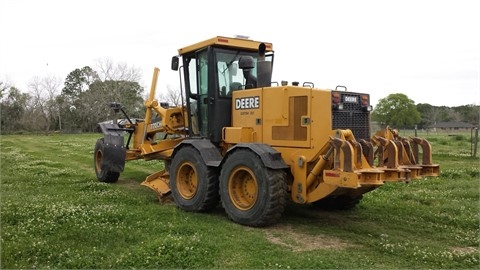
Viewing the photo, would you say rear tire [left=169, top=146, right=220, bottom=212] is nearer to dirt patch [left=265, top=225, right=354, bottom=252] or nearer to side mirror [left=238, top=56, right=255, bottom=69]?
dirt patch [left=265, top=225, right=354, bottom=252]

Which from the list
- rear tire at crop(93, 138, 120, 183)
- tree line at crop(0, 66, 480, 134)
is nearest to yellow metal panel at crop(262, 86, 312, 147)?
rear tire at crop(93, 138, 120, 183)

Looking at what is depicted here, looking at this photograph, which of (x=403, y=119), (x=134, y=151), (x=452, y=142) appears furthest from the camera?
(x=403, y=119)

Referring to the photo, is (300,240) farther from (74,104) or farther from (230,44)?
(74,104)

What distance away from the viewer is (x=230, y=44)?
32.3 ft

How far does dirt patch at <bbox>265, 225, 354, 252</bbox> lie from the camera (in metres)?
7.05

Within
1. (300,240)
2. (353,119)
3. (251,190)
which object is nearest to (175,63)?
(251,190)

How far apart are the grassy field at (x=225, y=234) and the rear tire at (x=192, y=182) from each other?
28cm

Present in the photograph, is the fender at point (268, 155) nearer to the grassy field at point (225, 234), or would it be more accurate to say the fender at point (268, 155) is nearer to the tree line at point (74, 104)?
the grassy field at point (225, 234)

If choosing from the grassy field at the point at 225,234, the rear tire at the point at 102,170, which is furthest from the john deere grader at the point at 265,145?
the rear tire at the point at 102,170

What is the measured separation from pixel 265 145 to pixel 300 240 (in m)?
1.89

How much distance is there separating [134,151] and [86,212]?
483 centimetres

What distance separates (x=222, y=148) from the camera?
10125 millimetres

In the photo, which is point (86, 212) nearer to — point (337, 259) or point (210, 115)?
point (210, 115)

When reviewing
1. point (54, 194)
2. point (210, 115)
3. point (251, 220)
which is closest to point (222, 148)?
point (210, 115)
